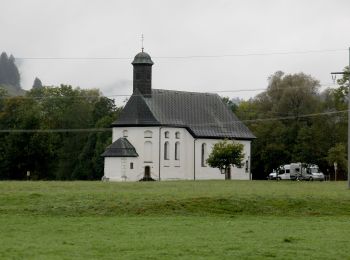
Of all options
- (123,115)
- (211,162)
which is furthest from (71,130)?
(211,162)

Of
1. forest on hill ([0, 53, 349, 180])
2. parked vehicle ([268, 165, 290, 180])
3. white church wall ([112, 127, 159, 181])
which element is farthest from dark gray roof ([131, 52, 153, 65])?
parked vehicle ([268, 165, 290, 180])

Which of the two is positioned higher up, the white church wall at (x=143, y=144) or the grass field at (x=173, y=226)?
the white church wall at (x=143, y=144)

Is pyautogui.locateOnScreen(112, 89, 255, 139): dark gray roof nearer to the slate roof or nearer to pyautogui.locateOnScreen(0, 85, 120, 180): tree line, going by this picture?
the slate roof

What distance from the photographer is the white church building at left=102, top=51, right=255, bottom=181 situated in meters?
92.9

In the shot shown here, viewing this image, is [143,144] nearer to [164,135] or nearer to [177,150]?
[164,135]

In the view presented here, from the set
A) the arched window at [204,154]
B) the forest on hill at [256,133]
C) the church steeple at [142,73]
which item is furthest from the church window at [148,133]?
the forest on hill at [256,133]

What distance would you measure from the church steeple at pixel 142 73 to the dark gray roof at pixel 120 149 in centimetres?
660

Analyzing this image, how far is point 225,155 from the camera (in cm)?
9000

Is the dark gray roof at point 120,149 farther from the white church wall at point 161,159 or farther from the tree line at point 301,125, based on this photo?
the tree line at point 301,125

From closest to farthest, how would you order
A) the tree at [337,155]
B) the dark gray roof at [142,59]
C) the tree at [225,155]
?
1. the tree at [225,155]
2. the tree at [337,155]
3. the dark gray roof at [142,59]

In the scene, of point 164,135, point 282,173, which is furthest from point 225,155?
point 282,173

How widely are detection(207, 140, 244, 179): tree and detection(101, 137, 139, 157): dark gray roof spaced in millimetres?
8675

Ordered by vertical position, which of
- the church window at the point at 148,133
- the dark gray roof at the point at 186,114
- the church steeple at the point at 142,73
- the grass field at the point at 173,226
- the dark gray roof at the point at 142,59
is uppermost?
the dark gray roof at the point at 142,59

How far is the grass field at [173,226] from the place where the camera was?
20.5m
